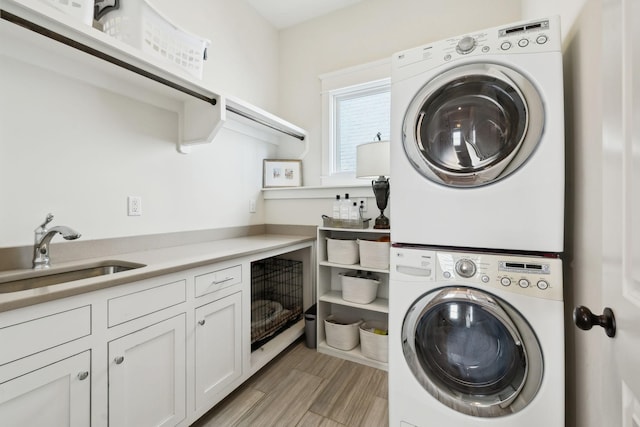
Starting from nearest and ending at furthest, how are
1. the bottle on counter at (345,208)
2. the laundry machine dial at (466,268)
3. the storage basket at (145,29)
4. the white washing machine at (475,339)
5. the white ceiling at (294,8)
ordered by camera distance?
the white washing machine at (475,339) → the laundry machine dial at (466,268) → the storage basket at (145,29) → the bottle on counter at (345,208) → the white ceiling at (294,8)

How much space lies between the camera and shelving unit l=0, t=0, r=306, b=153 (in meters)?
0.98

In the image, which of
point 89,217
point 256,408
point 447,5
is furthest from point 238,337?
point 447,5

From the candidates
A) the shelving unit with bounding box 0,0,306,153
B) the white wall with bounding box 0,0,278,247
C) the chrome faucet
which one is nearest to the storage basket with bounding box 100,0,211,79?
the shelving unit with bounding box 0,0,306,153

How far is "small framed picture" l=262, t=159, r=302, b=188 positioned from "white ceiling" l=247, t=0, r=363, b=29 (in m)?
1.37

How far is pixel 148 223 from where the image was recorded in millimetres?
1681

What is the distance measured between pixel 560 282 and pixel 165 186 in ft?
6.75

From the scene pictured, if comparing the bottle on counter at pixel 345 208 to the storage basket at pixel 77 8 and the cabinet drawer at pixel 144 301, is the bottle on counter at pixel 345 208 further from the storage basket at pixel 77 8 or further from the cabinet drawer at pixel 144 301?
the storage basket at pixel 77 8

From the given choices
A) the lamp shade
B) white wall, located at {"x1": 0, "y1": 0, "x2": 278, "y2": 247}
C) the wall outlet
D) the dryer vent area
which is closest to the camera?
white wall, located at {"x1": 0, "y1": 0, "x2": 278, "y2": 247}

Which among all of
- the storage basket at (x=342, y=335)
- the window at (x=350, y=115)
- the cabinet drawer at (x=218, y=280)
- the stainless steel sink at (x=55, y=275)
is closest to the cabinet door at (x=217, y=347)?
the cabinet drawer at (x=218, y=280)

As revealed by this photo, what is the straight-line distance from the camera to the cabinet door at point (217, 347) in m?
1.36

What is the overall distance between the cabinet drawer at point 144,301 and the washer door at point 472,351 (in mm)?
1024

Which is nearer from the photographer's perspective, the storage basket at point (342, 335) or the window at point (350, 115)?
the storage basket at point (342, 335)

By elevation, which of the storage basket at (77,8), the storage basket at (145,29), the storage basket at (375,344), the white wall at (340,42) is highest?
the white wall at (340,42)

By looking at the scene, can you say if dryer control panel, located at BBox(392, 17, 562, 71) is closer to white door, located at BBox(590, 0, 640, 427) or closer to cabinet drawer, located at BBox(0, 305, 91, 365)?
white door, located at BBox(590, 0, 640, 427)
